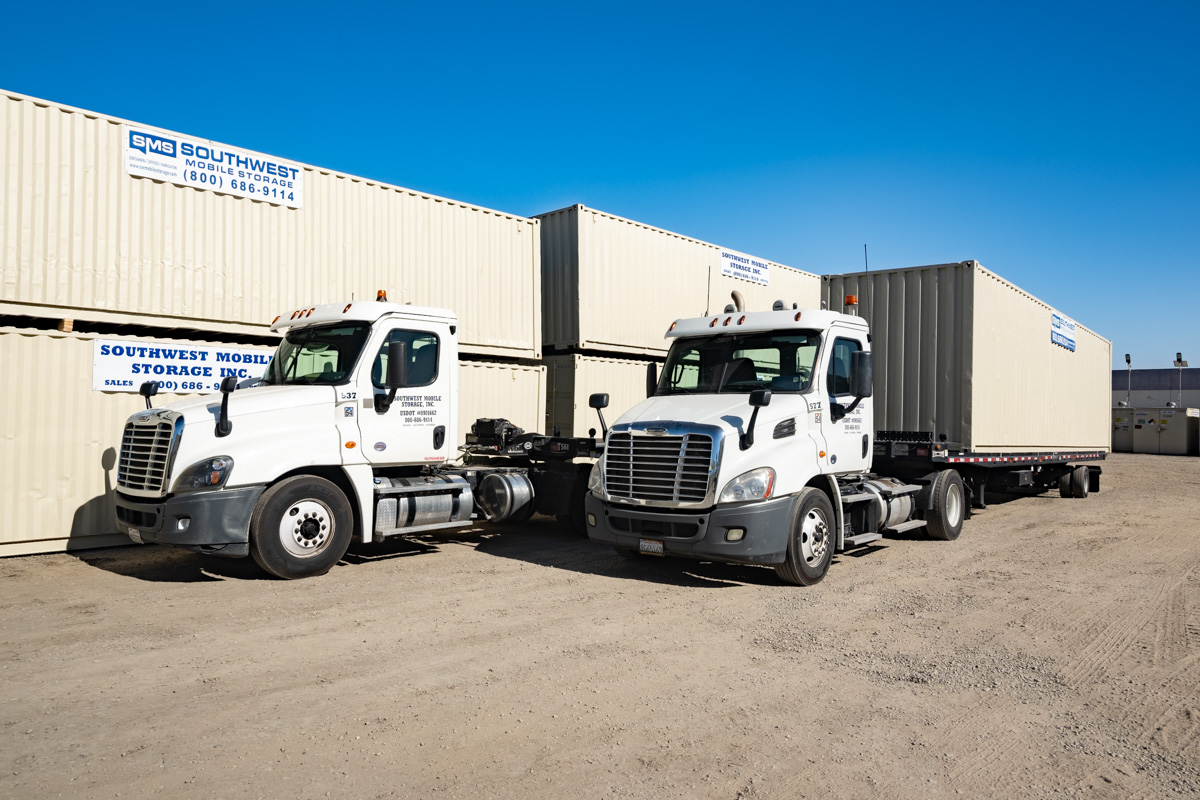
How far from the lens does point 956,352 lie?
465 inches

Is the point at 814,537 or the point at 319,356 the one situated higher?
the point at 319,356

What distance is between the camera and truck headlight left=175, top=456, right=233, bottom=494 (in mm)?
7430

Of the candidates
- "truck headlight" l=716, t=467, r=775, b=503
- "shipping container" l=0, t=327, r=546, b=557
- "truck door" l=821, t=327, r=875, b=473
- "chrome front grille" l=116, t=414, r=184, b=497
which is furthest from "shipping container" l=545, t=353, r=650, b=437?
"chrome front grille" l=116, t=414, r=184, b=497

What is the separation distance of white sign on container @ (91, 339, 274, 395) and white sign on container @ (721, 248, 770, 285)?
8.22 metres

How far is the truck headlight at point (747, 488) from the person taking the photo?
24.4 ft

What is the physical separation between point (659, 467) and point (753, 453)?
89 centimetres

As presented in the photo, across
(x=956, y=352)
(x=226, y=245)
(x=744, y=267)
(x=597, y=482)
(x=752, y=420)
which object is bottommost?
(x=597, y=482)

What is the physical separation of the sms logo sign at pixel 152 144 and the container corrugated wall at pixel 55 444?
221 cm

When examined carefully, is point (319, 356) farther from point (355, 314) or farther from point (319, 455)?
point (319, 455)

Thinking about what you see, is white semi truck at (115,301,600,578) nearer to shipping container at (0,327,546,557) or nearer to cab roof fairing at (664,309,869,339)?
shipping container at (0,327,546,557)

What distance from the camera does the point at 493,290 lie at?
12.6 m

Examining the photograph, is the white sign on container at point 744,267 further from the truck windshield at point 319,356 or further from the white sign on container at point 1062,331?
the truck windshield at point 319,356

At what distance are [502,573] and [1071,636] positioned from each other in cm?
505

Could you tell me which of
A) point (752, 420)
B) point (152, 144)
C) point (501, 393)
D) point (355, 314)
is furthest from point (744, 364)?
point (152, 144)
